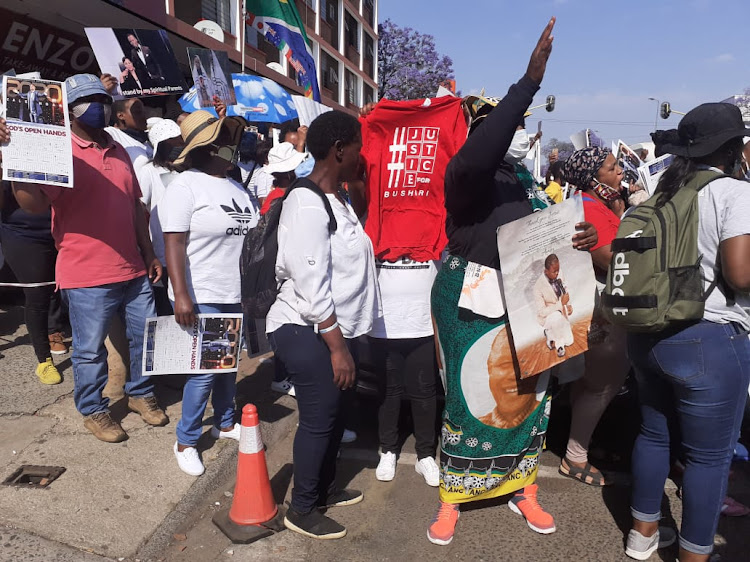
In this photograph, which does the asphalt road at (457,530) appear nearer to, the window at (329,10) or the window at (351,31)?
the window at (329,10)

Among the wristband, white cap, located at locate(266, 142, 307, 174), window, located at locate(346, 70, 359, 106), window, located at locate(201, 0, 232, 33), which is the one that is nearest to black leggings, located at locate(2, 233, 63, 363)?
white cap, located at locate(266, 142, 307, 174)

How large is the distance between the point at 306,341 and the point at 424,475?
138cm

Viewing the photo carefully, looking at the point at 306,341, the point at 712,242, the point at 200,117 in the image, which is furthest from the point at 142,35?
the point at 712,242

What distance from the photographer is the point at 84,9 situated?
7.90m

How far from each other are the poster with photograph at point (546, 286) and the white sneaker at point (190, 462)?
6.21ft

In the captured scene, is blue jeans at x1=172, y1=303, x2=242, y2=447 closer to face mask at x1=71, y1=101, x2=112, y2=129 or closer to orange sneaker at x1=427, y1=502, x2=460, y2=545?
face mask at x1=71, y1=101, x2=112, y2=129

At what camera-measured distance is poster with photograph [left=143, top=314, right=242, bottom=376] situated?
307 centimetres

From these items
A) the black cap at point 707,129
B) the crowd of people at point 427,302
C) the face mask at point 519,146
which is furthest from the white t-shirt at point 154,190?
the black cap at point 707,129

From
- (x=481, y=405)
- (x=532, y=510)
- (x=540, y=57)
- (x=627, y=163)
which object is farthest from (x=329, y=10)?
(x=532, y=510)

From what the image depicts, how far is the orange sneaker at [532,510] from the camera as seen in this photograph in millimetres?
2781

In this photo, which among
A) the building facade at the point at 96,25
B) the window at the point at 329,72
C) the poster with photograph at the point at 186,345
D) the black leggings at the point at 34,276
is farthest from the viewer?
the window at the point at 329,72

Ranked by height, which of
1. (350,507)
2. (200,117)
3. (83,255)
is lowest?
(350,507)

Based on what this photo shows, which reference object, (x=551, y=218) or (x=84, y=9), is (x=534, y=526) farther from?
(x=84, y=9)

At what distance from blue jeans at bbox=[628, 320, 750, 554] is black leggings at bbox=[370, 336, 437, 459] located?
1140mm
